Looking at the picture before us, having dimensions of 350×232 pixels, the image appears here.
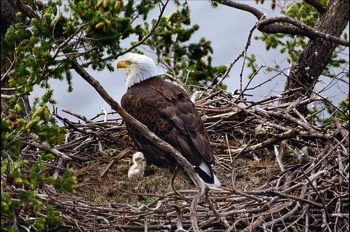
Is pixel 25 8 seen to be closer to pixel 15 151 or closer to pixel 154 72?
pixel 15 151

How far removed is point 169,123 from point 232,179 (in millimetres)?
1788

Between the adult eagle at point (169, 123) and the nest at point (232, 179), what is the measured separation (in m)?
0.29

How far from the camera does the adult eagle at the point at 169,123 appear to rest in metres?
9.16

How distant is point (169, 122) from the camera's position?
9.39 metres

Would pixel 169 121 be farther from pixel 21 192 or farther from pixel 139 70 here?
pixel 21 192

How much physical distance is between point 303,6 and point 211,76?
2.45 m

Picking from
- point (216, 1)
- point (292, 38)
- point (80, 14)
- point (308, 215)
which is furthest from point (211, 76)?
point (80, 14)

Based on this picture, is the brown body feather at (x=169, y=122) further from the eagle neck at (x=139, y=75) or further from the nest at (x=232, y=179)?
the eagle neck at (x=139, y=75)

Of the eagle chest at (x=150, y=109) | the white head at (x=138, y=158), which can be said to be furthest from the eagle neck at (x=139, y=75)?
the white head at (x=138, y=158)

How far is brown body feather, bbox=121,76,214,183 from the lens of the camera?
9.17 metres

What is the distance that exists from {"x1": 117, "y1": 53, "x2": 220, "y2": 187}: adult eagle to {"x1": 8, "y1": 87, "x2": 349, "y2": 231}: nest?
287 millimetres

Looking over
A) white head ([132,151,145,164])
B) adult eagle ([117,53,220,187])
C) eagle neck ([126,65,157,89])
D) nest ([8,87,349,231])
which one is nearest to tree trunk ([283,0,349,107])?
nest ([8,87,349,231])

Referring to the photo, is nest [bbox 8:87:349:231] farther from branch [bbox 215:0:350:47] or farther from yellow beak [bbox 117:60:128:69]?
branch [bbox 215:0:350:47]

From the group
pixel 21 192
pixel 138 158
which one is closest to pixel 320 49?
pixel 138 158
